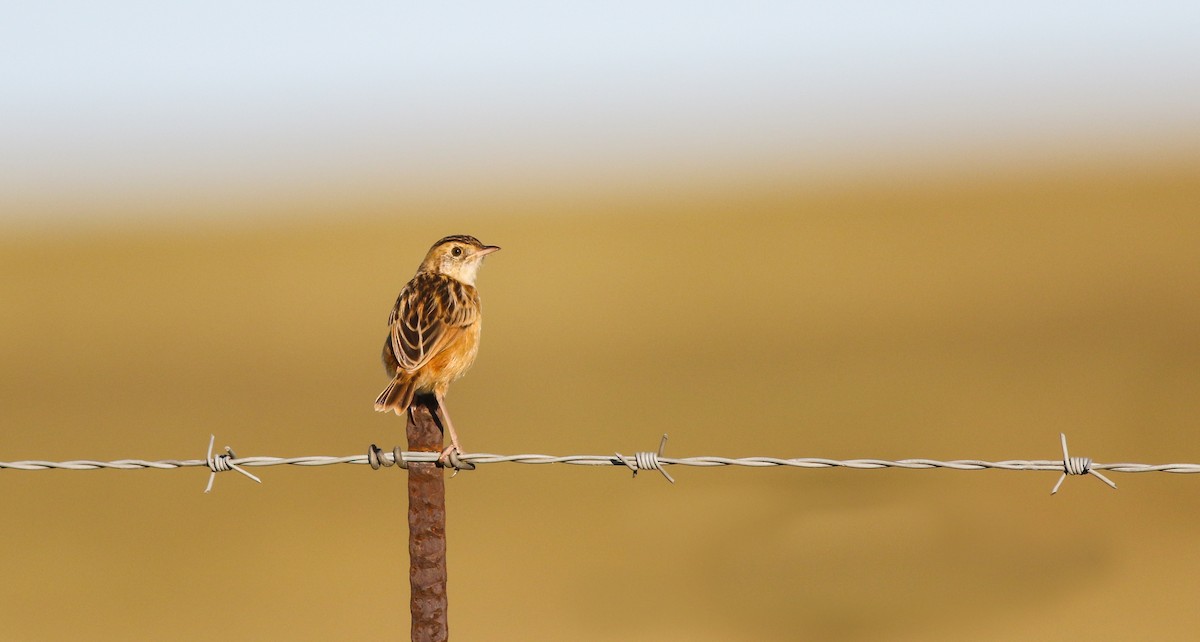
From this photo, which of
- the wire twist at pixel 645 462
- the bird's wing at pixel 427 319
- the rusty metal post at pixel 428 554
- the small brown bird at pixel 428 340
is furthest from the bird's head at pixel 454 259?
the rusty metal post at pixel 428 554

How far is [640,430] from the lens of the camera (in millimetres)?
19203

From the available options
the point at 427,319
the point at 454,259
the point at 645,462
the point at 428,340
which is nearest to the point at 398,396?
the point at 428,340

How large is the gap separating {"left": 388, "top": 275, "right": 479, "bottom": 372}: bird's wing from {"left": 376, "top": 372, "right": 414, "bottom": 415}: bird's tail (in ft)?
0.28

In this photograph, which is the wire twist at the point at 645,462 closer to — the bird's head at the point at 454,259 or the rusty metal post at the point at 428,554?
the rusty metal post at the point at 428,554

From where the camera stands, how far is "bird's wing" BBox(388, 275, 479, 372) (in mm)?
7773

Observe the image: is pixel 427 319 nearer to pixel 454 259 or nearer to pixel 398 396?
pixel 398 396

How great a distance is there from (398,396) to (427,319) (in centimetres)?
69

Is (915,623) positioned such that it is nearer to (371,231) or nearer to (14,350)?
(14,350)

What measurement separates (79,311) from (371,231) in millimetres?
18666

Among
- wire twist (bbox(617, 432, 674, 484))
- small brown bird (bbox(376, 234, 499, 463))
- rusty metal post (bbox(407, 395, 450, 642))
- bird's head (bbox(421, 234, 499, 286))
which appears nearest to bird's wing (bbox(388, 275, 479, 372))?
small brown bird (bbox(376, 234, 499, 463))

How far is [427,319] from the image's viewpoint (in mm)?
8023

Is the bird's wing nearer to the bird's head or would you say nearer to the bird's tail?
the bird's tail

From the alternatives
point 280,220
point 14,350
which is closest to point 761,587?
point 14,350

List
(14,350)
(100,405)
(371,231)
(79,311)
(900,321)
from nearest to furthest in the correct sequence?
(100,405), (900,321), (14,350), (79,311), (371,231)
